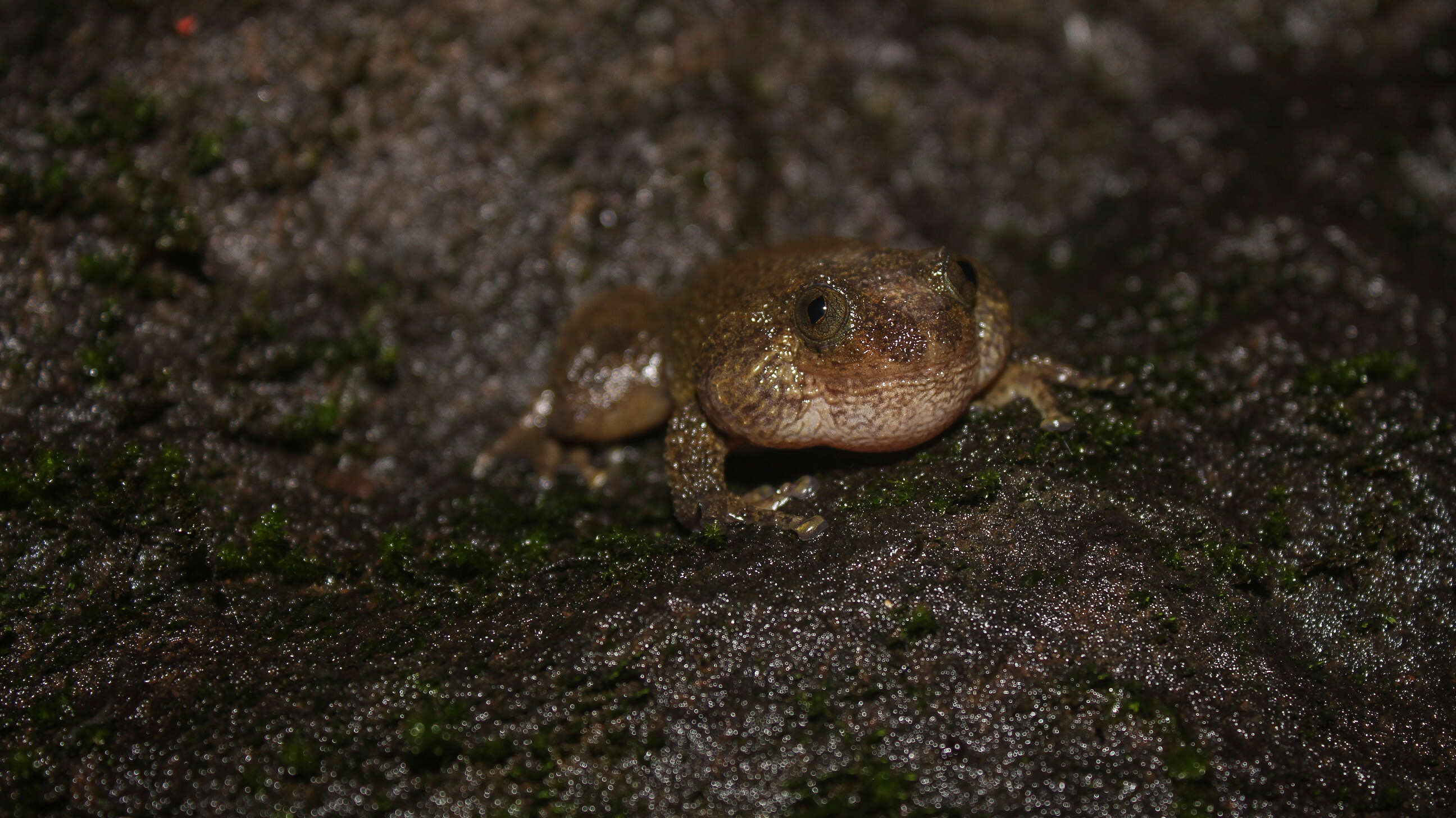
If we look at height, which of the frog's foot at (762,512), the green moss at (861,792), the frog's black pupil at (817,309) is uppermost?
the frog's black pupil at (817,309)

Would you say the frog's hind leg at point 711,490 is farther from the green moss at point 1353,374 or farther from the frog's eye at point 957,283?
the green moss at point 1353,374

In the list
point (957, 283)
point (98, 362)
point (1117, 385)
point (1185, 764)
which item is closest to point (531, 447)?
point (98, 362)

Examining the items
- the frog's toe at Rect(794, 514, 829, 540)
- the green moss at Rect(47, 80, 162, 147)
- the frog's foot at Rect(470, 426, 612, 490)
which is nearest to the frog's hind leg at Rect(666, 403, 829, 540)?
the frog's toe at Rect(794, 514, 829, 540)

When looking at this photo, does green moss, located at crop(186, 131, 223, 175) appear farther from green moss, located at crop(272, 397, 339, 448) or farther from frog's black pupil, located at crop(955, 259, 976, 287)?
frog's black pupil, located at crop(955, 259, 976, 287)

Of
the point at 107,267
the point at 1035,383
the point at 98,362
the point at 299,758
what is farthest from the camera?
the point at 107,267

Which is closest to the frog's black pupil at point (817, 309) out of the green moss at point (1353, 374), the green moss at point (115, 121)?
the green moss at point (1353, 374)

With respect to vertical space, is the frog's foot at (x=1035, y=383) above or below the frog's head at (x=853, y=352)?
below

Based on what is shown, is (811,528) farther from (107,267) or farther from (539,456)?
(107,267)

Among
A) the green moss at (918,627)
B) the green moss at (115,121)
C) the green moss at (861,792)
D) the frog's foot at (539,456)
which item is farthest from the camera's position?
the frog's foot at (539,456)
